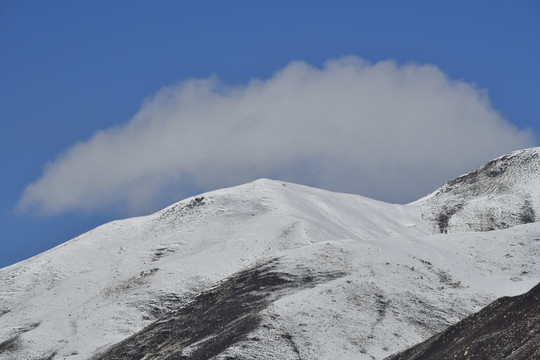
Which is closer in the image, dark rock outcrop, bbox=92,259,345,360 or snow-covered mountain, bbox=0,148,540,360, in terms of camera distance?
dark rock outcrop, bbox=92,259,345,360

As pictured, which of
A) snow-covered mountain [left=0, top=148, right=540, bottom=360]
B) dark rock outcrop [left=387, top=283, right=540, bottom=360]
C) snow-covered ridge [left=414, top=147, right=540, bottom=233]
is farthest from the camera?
snow-covered ridge [left=414, top=147, right=540, bottom=233]

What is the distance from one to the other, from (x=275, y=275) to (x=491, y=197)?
232ft

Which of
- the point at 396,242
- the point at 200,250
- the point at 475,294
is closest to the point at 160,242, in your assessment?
the point at 200,250

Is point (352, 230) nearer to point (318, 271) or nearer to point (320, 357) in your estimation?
point (318, 271)

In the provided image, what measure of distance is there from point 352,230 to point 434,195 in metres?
43.1

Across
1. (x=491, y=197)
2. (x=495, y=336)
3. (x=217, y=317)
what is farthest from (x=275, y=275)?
(x=491, y=197)

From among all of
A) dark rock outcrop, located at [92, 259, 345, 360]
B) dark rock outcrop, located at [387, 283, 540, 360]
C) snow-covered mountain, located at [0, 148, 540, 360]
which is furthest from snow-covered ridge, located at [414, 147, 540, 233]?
dark rock outcrop, located at [387, 283, 540, 360]

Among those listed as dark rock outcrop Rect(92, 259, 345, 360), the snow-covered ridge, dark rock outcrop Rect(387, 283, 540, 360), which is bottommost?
dark rock outcrop Rect(387, 283, 540, 360)

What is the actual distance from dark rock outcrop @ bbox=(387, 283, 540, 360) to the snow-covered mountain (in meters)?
10.8

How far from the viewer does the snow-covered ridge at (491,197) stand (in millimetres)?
123938

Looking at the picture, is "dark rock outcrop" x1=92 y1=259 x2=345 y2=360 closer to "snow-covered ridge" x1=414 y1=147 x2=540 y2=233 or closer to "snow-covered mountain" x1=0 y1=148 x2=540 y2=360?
"snow-covered mountain" x1=0 y1=148 x2=540 y2=360

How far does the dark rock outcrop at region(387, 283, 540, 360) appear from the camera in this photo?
37.2 meters

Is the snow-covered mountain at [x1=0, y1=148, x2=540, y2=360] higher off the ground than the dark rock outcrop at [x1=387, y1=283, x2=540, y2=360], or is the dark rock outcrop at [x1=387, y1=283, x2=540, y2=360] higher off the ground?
the snow-covered mountain at [x1=0, y1=148, x2=540, y2=360]

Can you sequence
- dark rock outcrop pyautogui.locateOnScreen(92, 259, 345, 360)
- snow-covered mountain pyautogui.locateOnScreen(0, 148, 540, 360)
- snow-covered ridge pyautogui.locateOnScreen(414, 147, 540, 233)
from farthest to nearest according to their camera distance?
snow-covered ridge pyautogui.locateOnScreen(414, 147, 540, 233) → snow-covered mountain pyautogui.locateOnScreen(0, 148, 540, 360) → dark rock outcrop pyautogui.locateOnScreen(92, 259, 345, 360)
